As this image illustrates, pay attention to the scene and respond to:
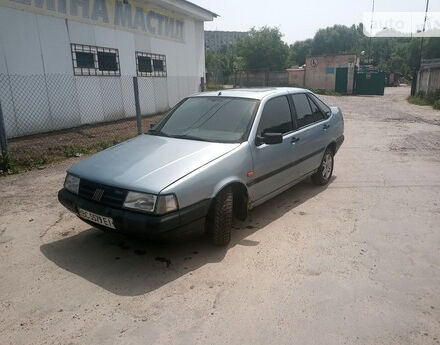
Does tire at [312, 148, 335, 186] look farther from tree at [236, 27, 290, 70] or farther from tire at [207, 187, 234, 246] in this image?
tree at [236, 27, 290, 70]

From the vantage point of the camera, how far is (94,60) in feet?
38.4

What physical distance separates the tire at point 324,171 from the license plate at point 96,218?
361 centimetres

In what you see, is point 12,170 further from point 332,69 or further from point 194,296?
point 332,69

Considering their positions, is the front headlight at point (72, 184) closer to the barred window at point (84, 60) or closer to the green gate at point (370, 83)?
the barred window at point (84, 60)

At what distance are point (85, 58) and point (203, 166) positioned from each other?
382 inches

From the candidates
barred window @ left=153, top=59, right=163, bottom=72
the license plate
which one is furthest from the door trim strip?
barred window @ left=153, top=59, right=163, bottom=72

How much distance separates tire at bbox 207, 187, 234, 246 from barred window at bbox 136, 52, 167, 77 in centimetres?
1163

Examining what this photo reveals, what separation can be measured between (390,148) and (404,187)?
3440 millimetres

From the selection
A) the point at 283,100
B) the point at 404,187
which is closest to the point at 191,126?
the point at 283,100

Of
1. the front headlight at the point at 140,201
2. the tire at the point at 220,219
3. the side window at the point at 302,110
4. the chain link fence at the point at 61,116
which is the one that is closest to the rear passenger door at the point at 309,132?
the side window at the point at 302,110

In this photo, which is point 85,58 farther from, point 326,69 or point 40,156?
point 326,69

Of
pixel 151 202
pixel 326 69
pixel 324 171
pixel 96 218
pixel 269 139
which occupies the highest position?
pixel 326 69

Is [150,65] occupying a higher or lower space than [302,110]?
higher

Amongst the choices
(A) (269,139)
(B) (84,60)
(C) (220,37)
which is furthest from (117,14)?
(C) (220,37)
